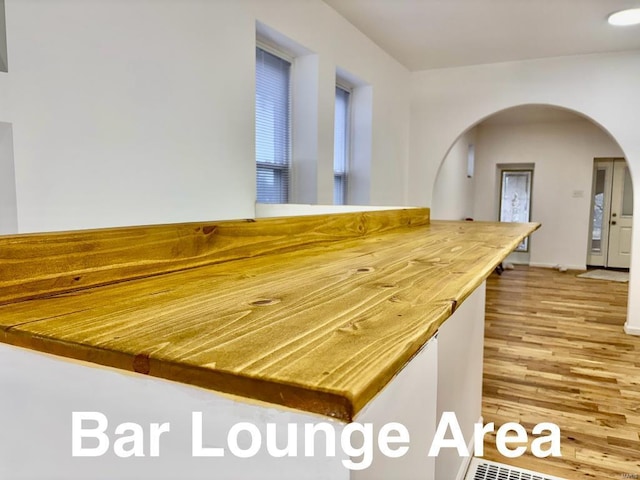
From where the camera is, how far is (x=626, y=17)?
3271mm

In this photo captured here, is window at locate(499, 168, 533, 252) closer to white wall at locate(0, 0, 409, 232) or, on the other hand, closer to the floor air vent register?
white wall at locate(0, 0, 409, 232)

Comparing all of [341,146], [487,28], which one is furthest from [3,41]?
[487,28]

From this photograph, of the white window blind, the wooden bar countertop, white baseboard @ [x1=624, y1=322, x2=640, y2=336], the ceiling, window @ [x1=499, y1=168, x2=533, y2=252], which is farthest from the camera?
window @ [x1=499, y1=168, x2=533, y2=252]

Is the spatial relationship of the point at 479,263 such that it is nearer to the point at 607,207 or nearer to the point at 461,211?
the point at 461,211

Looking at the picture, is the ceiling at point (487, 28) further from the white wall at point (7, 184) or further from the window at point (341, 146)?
the white wall at point (7, 184)

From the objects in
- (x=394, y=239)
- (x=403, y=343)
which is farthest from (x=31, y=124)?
(x=403, y=343)

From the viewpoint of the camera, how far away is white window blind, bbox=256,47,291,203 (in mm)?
2998

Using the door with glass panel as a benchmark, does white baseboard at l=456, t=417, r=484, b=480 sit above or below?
below

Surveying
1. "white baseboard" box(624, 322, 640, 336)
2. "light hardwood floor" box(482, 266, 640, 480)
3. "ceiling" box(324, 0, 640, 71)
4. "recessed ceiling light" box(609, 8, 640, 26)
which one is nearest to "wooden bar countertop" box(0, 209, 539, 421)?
"light hardwood floor" box(482, 266, 640, 480)

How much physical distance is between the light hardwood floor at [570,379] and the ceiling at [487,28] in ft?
8.12

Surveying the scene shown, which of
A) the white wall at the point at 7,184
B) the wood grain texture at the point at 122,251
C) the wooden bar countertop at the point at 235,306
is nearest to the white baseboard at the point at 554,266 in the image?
the wooden bar countertop at the point at 235,306

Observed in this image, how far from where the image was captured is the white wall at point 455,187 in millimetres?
6234

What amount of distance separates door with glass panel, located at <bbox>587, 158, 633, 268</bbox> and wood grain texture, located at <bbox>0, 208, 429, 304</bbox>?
8.16 m

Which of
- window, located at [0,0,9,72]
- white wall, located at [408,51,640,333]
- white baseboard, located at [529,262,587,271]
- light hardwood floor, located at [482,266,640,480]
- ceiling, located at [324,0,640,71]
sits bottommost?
light hardwood floor, located at [482,266,640,480]
